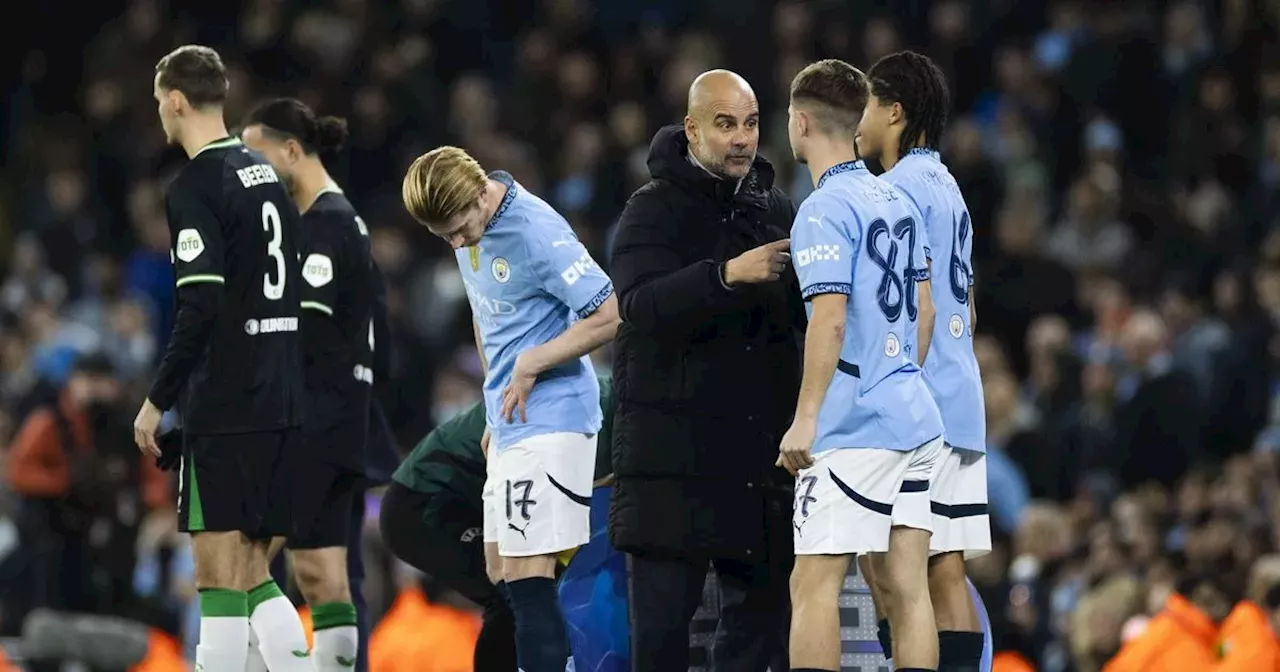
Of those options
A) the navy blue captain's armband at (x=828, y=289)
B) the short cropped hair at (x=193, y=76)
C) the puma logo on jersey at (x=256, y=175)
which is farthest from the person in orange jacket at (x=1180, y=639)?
the short cropped hair at (x=193, y=76)

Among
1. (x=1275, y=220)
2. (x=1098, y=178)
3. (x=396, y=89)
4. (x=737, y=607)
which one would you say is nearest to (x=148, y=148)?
(x=396, y=89)

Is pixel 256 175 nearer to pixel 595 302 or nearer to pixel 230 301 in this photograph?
pixel 230 301

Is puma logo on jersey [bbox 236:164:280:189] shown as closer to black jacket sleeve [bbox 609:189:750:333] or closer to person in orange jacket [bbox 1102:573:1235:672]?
black jacket sleeve [bbox 609:189:750:333]

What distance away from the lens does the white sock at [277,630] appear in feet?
26.1

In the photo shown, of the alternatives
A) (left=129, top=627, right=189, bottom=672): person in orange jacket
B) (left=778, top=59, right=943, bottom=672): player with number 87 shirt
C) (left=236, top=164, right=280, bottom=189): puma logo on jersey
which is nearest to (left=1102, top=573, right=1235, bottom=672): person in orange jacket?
(left=778, top=59, right=943, bottom=672): player with number 87 shirt

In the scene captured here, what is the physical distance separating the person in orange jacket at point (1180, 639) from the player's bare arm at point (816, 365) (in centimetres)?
378

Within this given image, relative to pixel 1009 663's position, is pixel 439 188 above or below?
above

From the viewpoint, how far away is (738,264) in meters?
6.95

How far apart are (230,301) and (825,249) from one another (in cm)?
238

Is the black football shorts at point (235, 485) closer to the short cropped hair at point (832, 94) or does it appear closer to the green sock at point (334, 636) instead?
the green sock at point (334, 636)

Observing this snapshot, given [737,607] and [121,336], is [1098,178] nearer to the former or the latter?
[121,336]

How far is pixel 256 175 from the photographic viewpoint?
26.3ft

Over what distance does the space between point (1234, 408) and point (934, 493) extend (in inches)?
266

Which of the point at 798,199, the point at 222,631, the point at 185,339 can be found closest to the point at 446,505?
the point at 222,631
